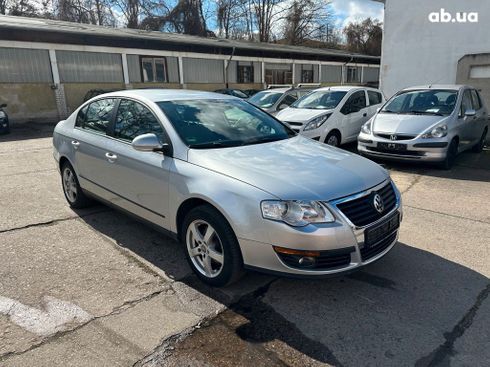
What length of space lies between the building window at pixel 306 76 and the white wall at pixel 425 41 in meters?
18.0

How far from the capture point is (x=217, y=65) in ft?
83.1

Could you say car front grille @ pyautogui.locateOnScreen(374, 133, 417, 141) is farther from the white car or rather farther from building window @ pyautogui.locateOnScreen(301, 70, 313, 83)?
building window @ pyautogui.locateOnScreen(301, 70, 313, 83)

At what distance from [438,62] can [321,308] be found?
1268 cm

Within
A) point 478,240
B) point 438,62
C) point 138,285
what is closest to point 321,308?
point 138,285

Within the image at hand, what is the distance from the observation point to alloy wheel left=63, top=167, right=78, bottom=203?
4984mm

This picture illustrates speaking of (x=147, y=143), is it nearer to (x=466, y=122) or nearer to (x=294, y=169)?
(x=294, y=169)

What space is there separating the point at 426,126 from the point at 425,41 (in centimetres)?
750

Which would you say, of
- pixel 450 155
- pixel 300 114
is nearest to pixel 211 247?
pixel 450 155

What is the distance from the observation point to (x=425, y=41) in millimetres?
12969

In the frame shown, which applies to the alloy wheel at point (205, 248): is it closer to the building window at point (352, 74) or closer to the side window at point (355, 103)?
the side window at point (355, 103)

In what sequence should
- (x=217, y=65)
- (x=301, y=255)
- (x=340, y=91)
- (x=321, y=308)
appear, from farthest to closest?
(x=217, y=65) → (x=340, y=91) → (x=321, y=308) → (x=301, y=255)

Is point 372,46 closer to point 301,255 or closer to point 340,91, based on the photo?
point 340,91

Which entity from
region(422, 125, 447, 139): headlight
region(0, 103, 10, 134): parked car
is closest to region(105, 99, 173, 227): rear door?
region(422, 125, 447, 139): headlight

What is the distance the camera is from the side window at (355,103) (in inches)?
352
